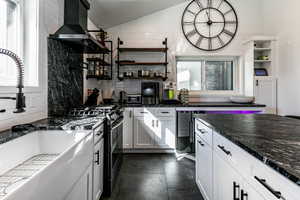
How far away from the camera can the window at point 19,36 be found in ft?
6.50

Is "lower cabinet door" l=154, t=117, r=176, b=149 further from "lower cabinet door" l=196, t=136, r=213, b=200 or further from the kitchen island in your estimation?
the kitchen island

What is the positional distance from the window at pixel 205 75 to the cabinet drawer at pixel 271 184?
3.88m

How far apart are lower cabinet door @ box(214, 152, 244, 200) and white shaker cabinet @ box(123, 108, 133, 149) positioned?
2413 millimetres

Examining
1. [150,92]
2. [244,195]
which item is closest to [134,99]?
[150,92]

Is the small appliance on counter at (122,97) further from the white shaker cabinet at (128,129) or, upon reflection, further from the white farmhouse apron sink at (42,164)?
the white farmhouse apron sink at (42,164)

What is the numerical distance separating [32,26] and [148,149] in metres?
2.78

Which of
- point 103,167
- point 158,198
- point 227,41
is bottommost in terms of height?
point 158,198

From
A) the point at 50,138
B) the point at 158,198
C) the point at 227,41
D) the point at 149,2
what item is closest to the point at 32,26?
the point at 50,138

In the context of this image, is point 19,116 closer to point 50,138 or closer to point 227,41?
point 50,138

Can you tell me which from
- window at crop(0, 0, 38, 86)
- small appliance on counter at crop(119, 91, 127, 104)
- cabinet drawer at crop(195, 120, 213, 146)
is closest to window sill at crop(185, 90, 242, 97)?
small appliance on counter at crop(119, 91, 127, 104)

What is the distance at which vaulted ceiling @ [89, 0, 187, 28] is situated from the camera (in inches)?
150

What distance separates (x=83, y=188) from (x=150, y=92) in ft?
10.1

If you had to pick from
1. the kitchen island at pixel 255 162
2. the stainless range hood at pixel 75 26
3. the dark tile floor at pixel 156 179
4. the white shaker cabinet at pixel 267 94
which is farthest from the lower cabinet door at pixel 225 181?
the white shaker cabinet at pixel 267 94

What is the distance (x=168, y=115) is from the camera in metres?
4.14
